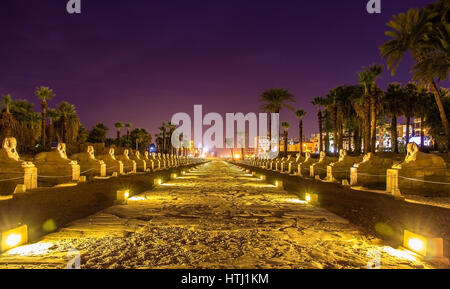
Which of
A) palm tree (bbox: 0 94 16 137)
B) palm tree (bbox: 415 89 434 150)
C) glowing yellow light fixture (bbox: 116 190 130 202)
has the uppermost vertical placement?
palm tree (bbox: 415 89 434 150)

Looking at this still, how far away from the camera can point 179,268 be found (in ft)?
15.1

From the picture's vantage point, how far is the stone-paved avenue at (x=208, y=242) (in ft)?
15.9

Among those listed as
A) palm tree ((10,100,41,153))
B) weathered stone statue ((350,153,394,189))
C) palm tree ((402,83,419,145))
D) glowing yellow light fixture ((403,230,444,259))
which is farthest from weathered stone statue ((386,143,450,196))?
palm tree ((10,100,41,153))

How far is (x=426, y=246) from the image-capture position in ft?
16.3

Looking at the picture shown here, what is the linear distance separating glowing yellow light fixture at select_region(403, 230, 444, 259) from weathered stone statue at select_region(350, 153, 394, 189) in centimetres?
1362

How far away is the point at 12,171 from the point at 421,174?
801 inches

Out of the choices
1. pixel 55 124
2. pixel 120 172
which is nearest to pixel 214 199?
pixel 120 172

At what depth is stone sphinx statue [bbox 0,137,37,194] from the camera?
14914mm

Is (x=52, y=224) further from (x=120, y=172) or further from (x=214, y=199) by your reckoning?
(x=120, y=172)

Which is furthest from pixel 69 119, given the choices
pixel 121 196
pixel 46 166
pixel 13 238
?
pixel 13 238

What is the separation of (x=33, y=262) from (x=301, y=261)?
4.13m

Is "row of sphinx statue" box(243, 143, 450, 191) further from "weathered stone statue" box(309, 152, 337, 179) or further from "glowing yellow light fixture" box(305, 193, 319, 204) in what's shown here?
"weathered stone statue" box(309, 152, 337, 179)

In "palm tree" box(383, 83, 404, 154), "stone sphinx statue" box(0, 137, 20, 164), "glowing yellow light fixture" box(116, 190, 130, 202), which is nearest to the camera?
"glowing yellow light fixture" box(116, 190, 130, 202)

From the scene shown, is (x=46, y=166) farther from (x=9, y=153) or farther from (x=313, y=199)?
(x=313, y=199)
